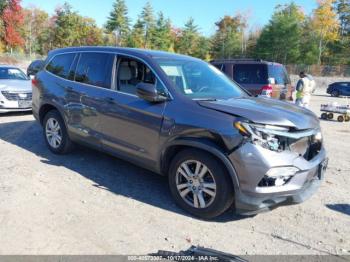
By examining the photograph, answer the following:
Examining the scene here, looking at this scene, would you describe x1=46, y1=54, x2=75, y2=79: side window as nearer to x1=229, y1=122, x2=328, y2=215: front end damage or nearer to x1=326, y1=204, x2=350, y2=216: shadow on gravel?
x1=229, y1=122, x2=328, y2=215: front end damage

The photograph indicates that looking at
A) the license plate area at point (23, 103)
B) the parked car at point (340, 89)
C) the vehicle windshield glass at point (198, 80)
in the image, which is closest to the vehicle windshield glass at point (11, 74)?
the license plate area at point (23, 103)

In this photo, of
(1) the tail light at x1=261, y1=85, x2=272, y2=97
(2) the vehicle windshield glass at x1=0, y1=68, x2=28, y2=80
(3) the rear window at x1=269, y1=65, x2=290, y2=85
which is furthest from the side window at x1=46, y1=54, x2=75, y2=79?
(3) the rear window at x1=269, y1=65, x2=290, y2=85

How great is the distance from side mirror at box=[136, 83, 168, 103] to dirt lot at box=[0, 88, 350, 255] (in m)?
1.31

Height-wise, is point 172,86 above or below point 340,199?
above

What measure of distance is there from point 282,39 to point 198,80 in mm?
58382

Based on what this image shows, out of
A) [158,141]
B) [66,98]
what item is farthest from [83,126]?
[158,141]

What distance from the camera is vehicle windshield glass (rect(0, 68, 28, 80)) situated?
11.6 metres

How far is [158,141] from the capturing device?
4645 millimetres

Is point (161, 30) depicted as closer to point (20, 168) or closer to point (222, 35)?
point (222, 35)

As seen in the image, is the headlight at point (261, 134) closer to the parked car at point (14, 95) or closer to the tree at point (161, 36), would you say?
the parked car at point (14, 95)

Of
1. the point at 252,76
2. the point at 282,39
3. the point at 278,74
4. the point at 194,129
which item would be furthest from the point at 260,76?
the point at 282,39

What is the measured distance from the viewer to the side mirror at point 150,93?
457 cm

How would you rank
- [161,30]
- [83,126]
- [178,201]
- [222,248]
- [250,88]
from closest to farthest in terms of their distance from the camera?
[222,248] → [178,201] → [83,126] → [250,88] → [161,30]

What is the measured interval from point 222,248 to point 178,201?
0.97 meters
